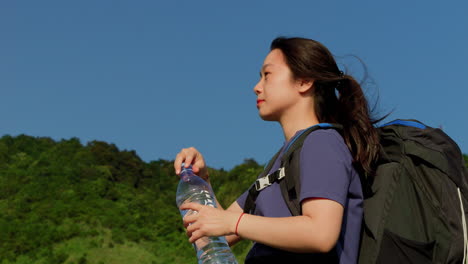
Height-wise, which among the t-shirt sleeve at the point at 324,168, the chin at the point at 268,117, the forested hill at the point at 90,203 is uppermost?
the forested hill at the point at 90,203

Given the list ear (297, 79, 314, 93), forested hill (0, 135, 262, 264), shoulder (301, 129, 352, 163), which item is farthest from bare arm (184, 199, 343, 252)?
forested hill (0, 135, 262, 264)

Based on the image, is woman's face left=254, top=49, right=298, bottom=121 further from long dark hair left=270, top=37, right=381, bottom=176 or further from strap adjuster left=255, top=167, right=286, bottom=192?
strap adjuster left=255, top=167, right=286, bottom=192

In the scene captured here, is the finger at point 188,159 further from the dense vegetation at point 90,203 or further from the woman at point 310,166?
the dense vegetation at point 90,203

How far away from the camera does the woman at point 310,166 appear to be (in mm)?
1565

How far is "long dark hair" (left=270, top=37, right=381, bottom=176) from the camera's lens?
6.26 feet

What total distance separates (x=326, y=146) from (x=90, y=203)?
2008 cm

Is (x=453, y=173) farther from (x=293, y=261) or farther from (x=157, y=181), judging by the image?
(x=157, y=181)

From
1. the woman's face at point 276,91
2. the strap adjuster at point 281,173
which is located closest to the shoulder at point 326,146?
the strap adjuster at point 281,173

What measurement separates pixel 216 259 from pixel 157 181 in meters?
24.8

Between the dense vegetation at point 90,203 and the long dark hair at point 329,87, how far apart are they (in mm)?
10660

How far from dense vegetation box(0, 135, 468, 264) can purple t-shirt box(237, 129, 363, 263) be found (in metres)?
10.8

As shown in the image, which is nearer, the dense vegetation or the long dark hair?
the long dark hair

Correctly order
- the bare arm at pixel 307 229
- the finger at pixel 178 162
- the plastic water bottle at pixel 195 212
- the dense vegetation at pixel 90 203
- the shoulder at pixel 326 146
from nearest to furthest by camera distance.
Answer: the bare arm at pixel 307 229 < the shoulder at pixel 326 146 < the plastic water bottle at pixel 195 212 < the finger at pixel 178 162 < the dense vegetation at pixel 90 203

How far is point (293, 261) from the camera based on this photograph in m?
1.67
